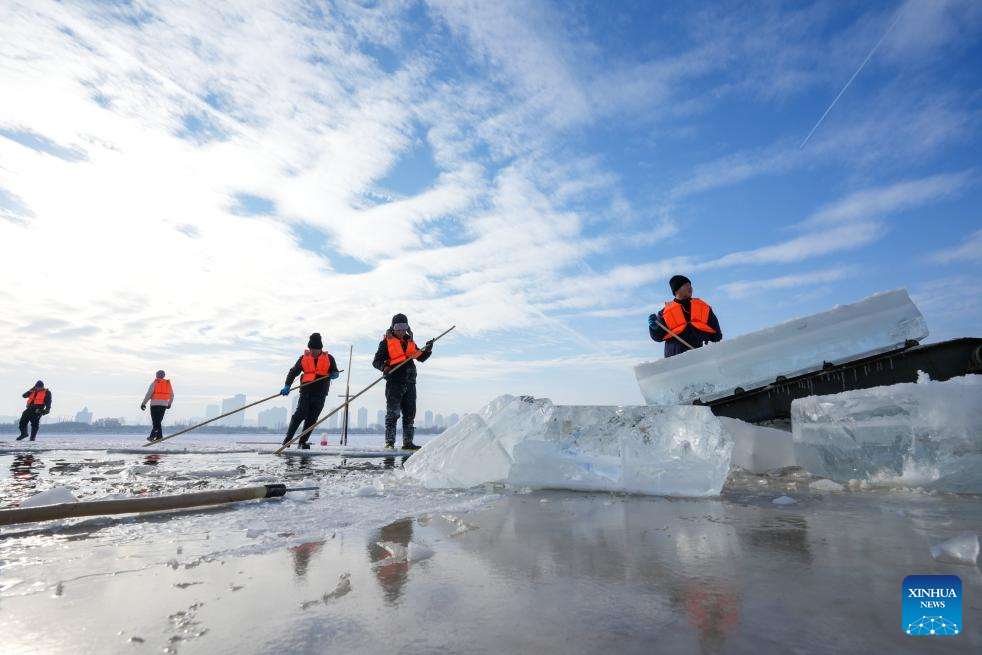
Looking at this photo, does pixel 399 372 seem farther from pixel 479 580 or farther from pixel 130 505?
pixel 479 580

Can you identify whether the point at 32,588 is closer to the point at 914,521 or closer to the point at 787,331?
the point at 914,521

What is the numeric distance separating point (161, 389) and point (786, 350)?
1507 centimetres

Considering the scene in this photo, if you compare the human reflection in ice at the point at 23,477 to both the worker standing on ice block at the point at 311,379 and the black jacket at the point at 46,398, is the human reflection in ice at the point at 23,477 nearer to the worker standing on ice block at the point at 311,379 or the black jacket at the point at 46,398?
the worker standing on ice block at the point at 311,379

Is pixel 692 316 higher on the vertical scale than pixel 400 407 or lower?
higher

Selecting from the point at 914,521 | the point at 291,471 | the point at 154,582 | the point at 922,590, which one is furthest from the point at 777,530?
the point at 291,471

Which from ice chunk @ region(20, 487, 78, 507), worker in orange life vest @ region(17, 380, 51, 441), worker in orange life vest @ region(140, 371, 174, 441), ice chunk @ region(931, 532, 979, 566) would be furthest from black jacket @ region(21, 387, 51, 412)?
ice chunk @ region(931, 532, 979, 566)

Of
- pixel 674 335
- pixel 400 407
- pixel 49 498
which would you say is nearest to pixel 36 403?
pixel 400 407

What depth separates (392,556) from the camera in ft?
5.51

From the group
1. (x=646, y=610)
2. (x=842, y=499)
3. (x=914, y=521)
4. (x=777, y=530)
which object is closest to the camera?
(x=646, y=610)

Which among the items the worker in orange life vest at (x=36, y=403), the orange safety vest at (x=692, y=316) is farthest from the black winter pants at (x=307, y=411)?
the worker in orange life vest at (x=36, y=403)

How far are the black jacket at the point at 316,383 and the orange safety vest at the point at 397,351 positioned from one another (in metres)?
1.67

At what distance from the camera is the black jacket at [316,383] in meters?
9.85

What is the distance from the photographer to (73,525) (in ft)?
7.39

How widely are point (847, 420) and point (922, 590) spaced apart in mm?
3276
